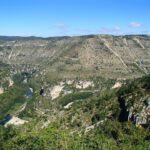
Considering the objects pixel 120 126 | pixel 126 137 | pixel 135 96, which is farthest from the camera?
pixel 135 96

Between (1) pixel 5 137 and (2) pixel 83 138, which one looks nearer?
(2) pixel 83 138

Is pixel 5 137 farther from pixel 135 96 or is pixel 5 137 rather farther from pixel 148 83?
pixel 148 83

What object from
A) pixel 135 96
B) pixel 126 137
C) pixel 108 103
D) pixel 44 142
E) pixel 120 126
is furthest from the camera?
pixel 108 103

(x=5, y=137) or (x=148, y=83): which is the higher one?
(x=148, y=83)

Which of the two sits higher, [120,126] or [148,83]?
[148,83]

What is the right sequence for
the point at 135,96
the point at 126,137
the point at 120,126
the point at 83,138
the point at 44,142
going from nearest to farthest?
the point at 44,142, the point at 83,138, the point at 126,137, the point at 120,126, the point at 135,96

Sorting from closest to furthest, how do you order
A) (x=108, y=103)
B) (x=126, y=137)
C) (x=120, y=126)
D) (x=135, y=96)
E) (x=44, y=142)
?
(x=44, y=142), (x=126, y=137), (x=120, y=126), (x=135, y=96), (x=108, y=103)

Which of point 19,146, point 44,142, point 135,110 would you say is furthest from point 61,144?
point 135,110

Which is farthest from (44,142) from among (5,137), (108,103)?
(108,103)

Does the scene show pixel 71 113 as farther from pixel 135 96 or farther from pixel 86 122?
pixel 135 96
